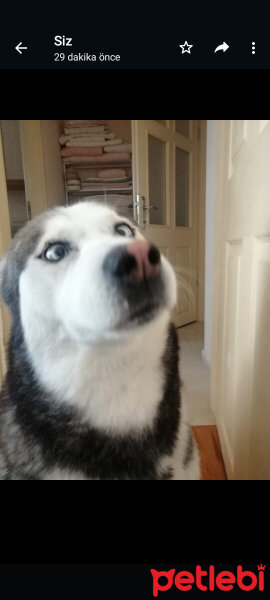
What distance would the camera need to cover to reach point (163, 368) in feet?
2.56

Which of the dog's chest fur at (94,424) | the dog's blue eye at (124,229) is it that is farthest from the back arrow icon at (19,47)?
the dog's chest fur at (94,424)

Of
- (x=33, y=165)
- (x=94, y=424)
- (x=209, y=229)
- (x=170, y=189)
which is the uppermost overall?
(x=33, y=165)

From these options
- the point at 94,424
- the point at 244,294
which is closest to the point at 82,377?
the point at 94,424

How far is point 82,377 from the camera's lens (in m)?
0.70

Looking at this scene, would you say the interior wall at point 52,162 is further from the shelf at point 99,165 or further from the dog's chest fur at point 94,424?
the dog's chest fur at point 94,424

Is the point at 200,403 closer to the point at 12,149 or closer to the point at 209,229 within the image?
the point at 209,229

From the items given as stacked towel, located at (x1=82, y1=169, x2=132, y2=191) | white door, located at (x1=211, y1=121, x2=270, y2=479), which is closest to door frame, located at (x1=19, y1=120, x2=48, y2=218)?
stacked towel, located at (x1=82, y1=169, x2=132, y2=191)

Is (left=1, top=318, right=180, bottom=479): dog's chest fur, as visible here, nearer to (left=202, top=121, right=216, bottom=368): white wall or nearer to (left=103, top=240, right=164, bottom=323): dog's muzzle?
(left=103, top=240, right=164, bottom=323): dog's muzzle

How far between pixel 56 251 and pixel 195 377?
1.69 metres

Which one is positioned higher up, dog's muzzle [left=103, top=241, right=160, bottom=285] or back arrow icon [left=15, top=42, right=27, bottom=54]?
back arrow icon [left=15, top=42, right=27, bottom=54]

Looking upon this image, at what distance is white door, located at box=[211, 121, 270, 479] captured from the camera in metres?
0.75

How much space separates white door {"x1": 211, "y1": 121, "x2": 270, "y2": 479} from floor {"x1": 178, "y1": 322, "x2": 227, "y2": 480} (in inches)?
3.2
